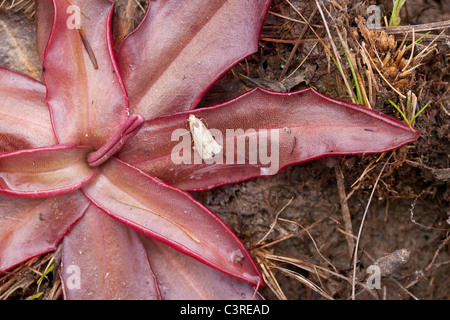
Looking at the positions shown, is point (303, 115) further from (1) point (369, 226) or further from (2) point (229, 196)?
(1) point (369, 226)

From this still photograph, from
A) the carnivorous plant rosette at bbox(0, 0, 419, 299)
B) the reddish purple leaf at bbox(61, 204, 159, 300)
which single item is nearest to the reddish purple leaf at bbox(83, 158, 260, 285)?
the carnivorous plant rosette at bbox(0, 0, 419, 299)

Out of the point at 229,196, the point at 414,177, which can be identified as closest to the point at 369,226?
the point at 414,177

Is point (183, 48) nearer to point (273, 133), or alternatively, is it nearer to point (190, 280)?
point (273, 133)

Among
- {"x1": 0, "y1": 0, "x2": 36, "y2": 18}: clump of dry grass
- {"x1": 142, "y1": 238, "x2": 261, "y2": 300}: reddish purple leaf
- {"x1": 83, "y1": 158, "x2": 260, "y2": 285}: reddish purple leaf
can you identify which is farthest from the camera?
{"x1": 0, "y1": 0, "x2": 36, "y2": 18}: clump of dry grass

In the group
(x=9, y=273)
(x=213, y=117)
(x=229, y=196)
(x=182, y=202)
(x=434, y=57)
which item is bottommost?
(x=9, y=273)

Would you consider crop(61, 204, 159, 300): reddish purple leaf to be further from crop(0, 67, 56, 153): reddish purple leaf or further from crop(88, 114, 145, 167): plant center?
crop(0, 67, 56, 153): reddish purple leaf

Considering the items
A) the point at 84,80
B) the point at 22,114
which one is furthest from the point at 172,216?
the point at 22,114
